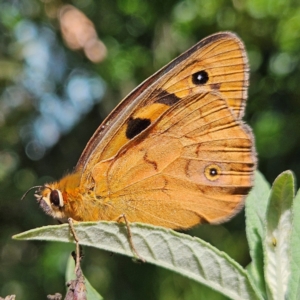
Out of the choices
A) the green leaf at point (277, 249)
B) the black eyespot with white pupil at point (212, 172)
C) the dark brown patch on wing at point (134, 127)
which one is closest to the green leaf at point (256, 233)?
the green leaf at point (277, 249)

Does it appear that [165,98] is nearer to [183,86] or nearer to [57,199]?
[183,86]

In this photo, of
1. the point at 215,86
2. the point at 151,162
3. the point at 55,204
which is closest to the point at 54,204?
the point at 55,204

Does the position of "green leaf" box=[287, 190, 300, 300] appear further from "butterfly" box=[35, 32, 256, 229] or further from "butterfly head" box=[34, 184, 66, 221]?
"butterfly head" box=[34, 184, 66, 221]

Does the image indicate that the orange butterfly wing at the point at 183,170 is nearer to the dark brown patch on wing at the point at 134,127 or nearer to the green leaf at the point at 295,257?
the dark brown patch on wing at the point at 134,127

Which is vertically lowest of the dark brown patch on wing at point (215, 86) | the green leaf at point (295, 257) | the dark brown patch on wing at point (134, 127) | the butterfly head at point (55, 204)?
the green leaf at point (295, 257)

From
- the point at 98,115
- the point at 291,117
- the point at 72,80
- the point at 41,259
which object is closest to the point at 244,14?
the point at 291,117

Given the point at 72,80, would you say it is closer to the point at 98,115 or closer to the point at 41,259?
the point at 98,115

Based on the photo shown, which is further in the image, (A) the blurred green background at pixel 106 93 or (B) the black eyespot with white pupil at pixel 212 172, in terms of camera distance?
(A) the blurred green background at pixel 106 93
